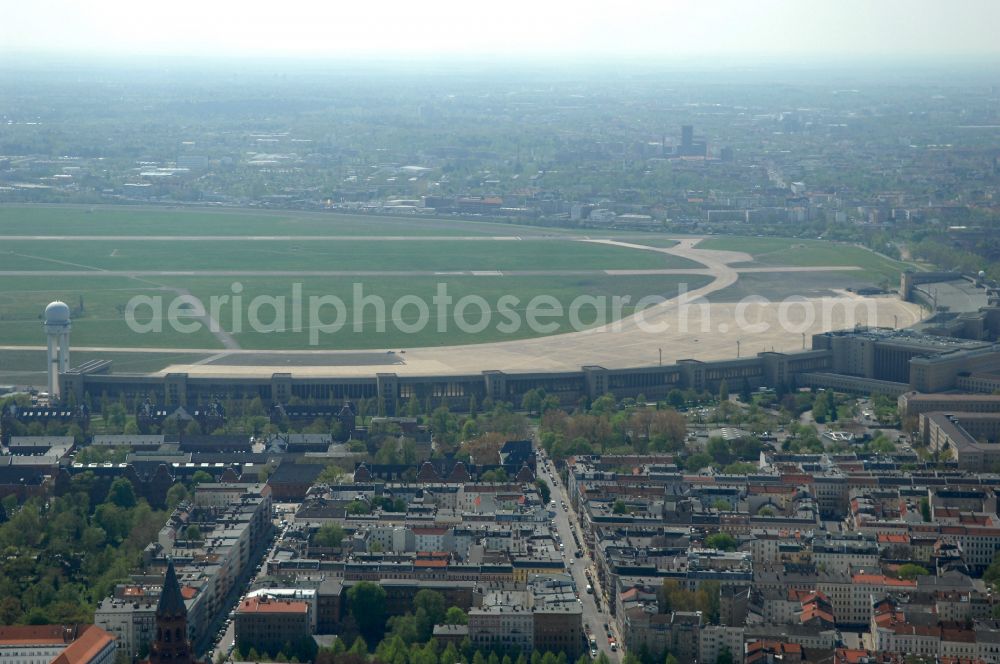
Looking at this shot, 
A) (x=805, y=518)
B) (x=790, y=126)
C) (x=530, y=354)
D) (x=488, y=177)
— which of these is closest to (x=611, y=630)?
(x=805, y=518)

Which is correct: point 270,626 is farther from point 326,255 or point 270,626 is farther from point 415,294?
point 326,255

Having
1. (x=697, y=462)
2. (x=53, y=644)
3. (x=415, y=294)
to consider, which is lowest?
(x=415, y=294)

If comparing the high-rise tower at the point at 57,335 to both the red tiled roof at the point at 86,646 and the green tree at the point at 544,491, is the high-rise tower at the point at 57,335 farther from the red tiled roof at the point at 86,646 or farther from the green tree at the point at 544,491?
the red tiled roof at the point at 86,646

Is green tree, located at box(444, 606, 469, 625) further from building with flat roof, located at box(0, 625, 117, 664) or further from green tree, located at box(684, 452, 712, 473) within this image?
green tree, located at box(684, 452, 712, 473)

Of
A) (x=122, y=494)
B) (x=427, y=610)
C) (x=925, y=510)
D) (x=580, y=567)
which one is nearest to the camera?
(x=427, y=610)

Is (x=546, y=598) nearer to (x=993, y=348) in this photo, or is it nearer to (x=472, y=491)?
(x=472, y=491)

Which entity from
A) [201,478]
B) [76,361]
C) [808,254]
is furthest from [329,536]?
[808,254]

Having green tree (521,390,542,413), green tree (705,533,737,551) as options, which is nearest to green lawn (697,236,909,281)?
green tree (521,390,542,413)
